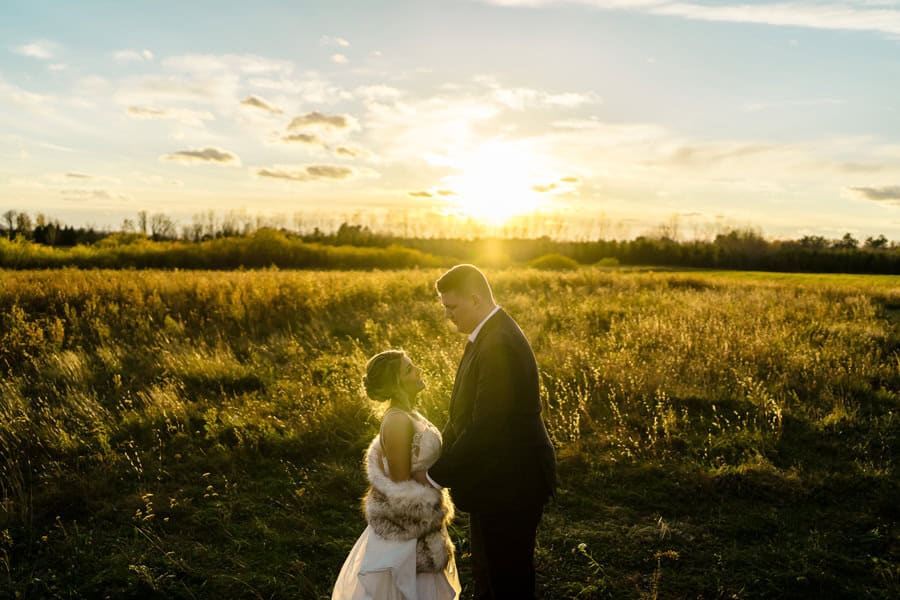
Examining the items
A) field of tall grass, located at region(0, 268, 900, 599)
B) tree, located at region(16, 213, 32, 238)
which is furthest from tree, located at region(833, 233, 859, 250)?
tree, located at region(16, 213, 32, 238)

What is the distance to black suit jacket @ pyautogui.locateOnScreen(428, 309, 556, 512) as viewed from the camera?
2.85 metres

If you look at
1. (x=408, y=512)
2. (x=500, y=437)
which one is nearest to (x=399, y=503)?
(x=408, y=512)

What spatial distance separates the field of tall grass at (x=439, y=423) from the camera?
4828mm

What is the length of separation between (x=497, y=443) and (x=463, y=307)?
729 mm

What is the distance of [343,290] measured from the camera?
19391 millimetres

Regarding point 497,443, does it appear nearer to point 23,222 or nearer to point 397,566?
point 397,566

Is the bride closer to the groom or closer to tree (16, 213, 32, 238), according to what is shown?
the groom

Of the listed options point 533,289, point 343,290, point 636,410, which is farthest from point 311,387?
point 533,289

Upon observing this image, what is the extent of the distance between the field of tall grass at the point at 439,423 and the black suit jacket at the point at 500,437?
2.18m

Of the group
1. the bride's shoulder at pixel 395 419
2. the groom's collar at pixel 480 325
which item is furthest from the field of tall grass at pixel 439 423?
the groom's collar at pixel 480 325

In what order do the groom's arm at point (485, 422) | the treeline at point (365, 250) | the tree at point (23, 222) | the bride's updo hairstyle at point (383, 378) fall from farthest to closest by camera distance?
the tree at point (23, 222) → the treeline at point (365, 250) → the bride's updo hairstyle at point (383, 378) → the groom's arm at point (485, 422)

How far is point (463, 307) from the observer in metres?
3.09

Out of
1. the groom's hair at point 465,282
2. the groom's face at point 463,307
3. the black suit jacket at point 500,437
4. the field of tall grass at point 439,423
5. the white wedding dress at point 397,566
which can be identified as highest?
the groom's hair at point 465,282

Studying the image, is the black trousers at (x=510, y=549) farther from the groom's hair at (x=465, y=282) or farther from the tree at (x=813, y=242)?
the tree at (x=813, y=242)
